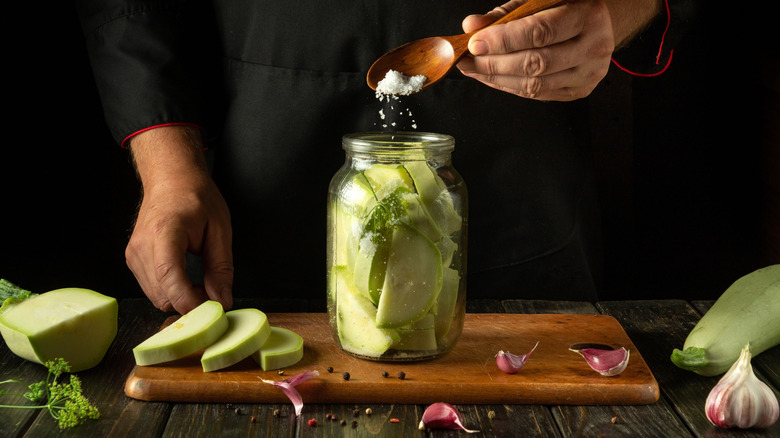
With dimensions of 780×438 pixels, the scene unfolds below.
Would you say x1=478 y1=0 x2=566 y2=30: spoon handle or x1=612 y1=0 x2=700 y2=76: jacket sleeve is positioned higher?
x1=478 y1=0 x2=566 y2=30: spoon handle

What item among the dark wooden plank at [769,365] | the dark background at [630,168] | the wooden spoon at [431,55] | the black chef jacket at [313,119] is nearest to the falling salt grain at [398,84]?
the wooden spoon at [431,55]

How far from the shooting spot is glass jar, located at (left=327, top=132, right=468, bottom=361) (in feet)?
3.47

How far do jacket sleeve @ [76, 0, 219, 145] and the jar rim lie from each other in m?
0.50

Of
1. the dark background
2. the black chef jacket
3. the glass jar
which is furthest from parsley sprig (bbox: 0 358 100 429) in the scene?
the dark background

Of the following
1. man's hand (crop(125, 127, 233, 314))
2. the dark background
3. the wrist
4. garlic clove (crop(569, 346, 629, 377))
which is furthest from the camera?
the dark background

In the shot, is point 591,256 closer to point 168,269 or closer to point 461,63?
point 461,63

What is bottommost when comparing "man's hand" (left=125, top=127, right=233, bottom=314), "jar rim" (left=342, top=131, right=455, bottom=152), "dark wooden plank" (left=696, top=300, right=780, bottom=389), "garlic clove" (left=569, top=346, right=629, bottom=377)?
"dark wooden plank" (left=696, top=300, right=780, bottom=389)

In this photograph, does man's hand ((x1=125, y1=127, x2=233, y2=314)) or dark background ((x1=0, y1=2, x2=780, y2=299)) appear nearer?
man's hand ((x1=125, y1=127, x2=233, y2=314))

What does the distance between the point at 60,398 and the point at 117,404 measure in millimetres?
74

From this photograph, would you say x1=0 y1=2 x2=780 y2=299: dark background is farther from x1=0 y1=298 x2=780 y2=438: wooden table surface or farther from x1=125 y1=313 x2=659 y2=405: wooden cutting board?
x1=125 y1=313 x2=659 y2=405: wooden cutting board

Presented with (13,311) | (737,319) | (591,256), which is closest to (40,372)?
(13,311)

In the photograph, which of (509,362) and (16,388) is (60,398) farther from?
(509,362)

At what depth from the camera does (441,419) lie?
978mm

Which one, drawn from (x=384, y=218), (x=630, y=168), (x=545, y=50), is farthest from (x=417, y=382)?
(x=630, y=168)
